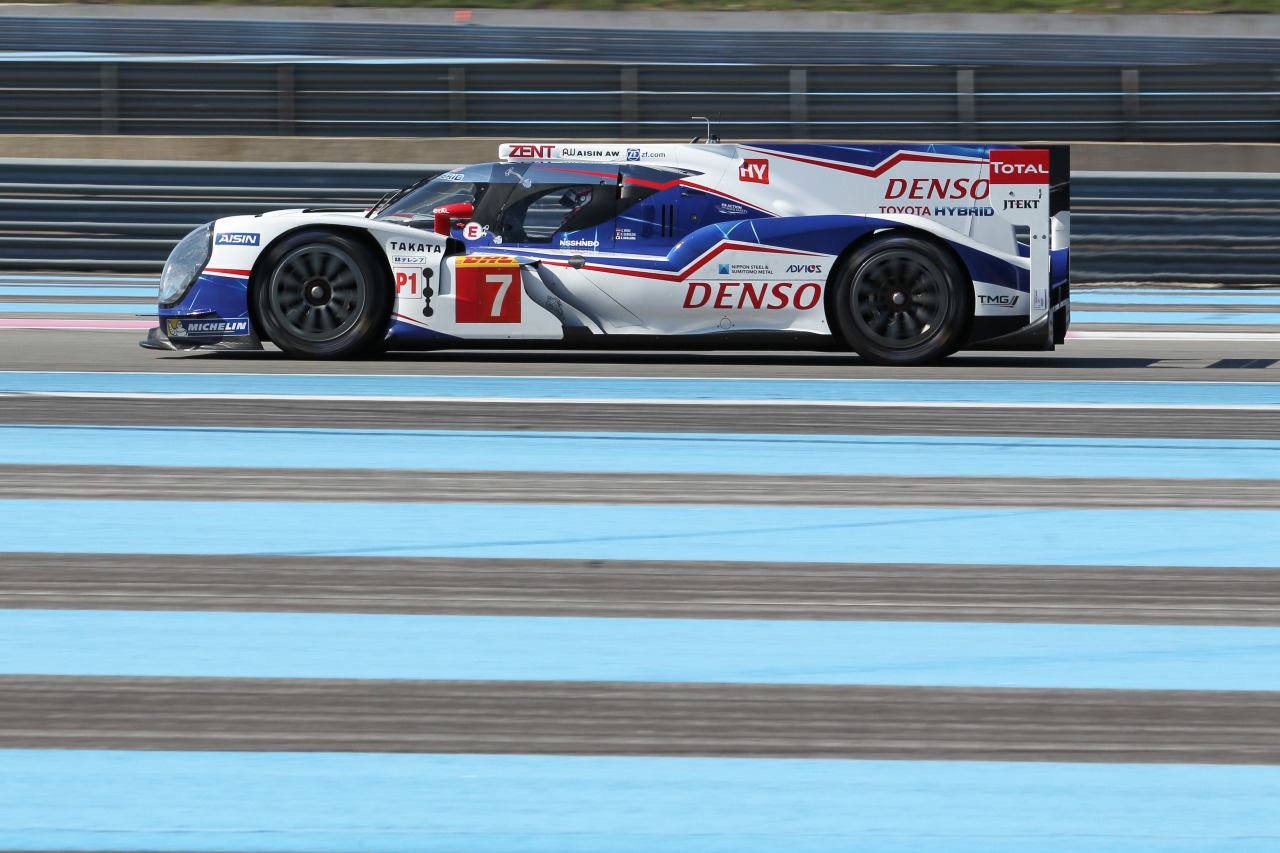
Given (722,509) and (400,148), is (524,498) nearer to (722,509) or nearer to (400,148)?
(722,509)

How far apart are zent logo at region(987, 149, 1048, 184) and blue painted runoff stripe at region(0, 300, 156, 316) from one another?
20.8 feet

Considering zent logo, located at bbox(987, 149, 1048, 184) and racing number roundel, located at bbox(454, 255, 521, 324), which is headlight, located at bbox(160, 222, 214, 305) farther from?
zent logo, located at bbox(987, 149, 1048, 184)

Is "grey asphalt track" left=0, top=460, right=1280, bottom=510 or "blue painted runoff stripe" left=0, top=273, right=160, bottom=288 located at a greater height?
"blue painted runoff stripe" left=0, top=273, right=160, bottom=288

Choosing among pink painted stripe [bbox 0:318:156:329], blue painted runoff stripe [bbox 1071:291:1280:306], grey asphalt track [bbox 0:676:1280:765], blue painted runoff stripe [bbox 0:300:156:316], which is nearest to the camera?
grey asphalt track [bbox 0:676:1280:765]

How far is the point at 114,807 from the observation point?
10.8 ft

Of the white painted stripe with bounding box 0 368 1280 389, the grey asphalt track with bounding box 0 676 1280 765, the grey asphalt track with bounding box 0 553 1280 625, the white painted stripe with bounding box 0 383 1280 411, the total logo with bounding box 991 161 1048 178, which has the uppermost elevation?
the total logo with bounding box 991 161 1048 178

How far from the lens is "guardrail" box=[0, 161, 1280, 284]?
1418 centimetres

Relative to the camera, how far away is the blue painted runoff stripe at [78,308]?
1270 cm

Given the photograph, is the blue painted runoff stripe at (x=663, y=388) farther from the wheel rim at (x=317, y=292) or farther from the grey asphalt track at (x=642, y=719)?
the grey asphalt track at (x=642, y=719)

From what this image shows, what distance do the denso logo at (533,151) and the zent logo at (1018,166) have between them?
2.44m

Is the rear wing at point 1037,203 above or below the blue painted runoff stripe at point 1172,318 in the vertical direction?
above

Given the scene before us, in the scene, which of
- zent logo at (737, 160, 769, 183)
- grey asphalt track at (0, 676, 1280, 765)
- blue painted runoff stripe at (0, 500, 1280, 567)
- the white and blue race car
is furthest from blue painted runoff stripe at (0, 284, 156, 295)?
grey asphalt track at (0, 676, 1280, 765)

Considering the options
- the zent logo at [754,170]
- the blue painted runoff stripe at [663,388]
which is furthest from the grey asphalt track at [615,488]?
the zent logo at [754,170]

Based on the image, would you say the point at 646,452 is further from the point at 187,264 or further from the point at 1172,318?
the point at 1172,318
